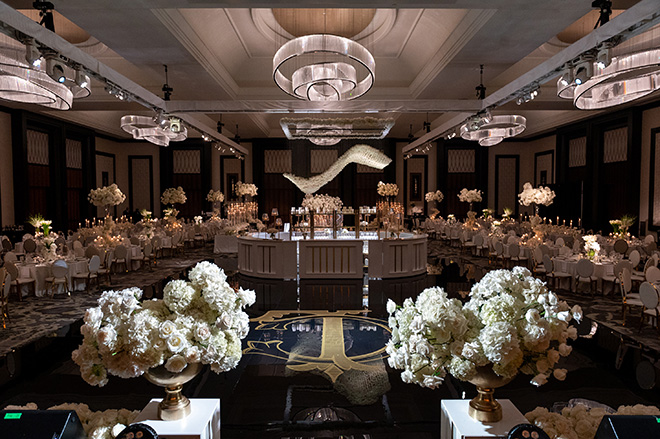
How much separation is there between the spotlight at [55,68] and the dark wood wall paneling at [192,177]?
14794mm

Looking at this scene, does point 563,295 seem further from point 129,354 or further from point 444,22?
point 129,354

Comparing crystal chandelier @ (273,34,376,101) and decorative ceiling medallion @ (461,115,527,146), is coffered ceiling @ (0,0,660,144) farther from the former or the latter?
crystal chandelier @ (273,34,376,101)

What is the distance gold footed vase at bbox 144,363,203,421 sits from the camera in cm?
190

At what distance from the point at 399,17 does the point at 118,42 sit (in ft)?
17.7

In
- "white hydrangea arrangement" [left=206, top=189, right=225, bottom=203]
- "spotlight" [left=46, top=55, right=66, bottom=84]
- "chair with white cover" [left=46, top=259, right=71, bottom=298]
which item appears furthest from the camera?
"white hydrangea arrangement" [left=206, top=189, right=225, bottom=203]

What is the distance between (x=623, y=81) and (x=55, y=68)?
7193mm

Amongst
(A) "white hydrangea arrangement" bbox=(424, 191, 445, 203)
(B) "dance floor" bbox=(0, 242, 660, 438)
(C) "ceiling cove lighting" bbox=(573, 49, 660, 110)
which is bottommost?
(B) "dance floor" bbox=(0, 242, 660, 438)

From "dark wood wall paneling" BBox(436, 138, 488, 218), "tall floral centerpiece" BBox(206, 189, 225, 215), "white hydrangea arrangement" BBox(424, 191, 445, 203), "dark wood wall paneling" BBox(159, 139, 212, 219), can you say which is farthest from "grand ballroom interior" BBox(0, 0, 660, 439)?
"dark wood wall paneling" BBox(159, 139, 212, 219)

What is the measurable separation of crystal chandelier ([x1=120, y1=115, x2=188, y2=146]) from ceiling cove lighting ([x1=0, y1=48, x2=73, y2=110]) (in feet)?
7.79

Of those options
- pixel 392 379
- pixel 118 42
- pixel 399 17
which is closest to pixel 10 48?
pixel 118 42

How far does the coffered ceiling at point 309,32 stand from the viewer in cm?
584

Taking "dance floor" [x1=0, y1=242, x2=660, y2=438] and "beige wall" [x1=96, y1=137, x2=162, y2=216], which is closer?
"dance floor" [x1=0, y1=242, x2=660, y2=438]

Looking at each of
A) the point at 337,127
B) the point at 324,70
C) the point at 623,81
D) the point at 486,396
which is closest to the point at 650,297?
the point at 623,81

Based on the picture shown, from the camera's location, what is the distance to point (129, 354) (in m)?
1.81
